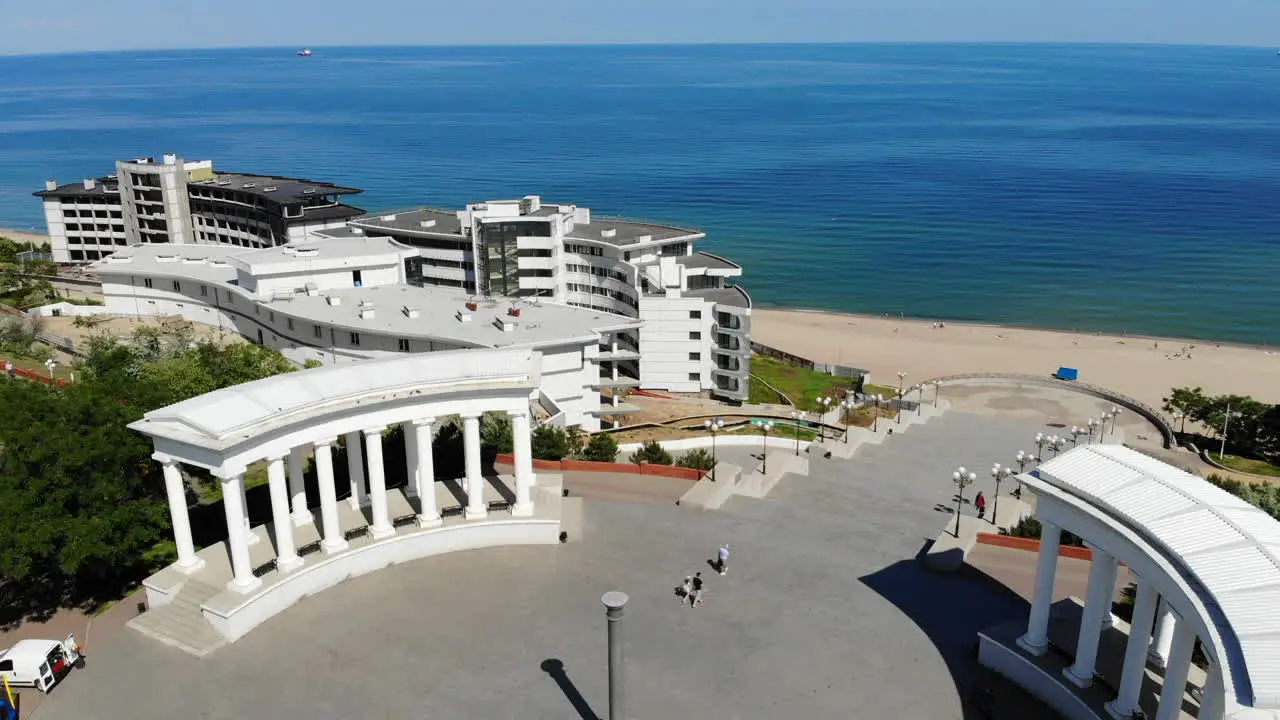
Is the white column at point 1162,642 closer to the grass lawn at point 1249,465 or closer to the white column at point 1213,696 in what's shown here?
the white column at point 1213,696

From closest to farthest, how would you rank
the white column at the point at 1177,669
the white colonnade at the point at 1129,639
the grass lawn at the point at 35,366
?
the white column at the point at 1177,669
the white colonnade at the point at 1129,639
the grass lawn at the point at 35,366

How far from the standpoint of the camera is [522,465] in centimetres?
3897

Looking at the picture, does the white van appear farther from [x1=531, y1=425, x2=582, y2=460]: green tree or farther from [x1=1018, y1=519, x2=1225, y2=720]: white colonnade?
[x1=1018, y1=519, x2=1225, y2=720]: white colonnade

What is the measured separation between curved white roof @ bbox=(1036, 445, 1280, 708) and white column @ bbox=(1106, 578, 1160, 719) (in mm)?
1700

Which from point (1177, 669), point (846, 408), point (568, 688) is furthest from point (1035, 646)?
point (846, 408)

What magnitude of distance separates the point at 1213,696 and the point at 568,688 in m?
17.6

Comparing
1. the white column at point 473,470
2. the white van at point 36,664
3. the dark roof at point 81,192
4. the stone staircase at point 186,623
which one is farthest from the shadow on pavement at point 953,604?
the dark roof at point 81,192

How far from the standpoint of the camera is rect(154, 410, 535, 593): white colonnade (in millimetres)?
33344

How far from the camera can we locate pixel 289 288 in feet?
258

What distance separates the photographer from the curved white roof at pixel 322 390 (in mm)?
32812

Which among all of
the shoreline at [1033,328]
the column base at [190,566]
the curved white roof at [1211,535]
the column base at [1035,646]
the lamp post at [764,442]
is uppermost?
the curved white roof at [1211,535]

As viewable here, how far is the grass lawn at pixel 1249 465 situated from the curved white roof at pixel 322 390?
53792 millimetres

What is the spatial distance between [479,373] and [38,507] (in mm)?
16569

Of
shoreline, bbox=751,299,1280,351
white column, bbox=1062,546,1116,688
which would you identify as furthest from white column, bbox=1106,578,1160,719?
shoreline, bbox=751,299,1280,351
